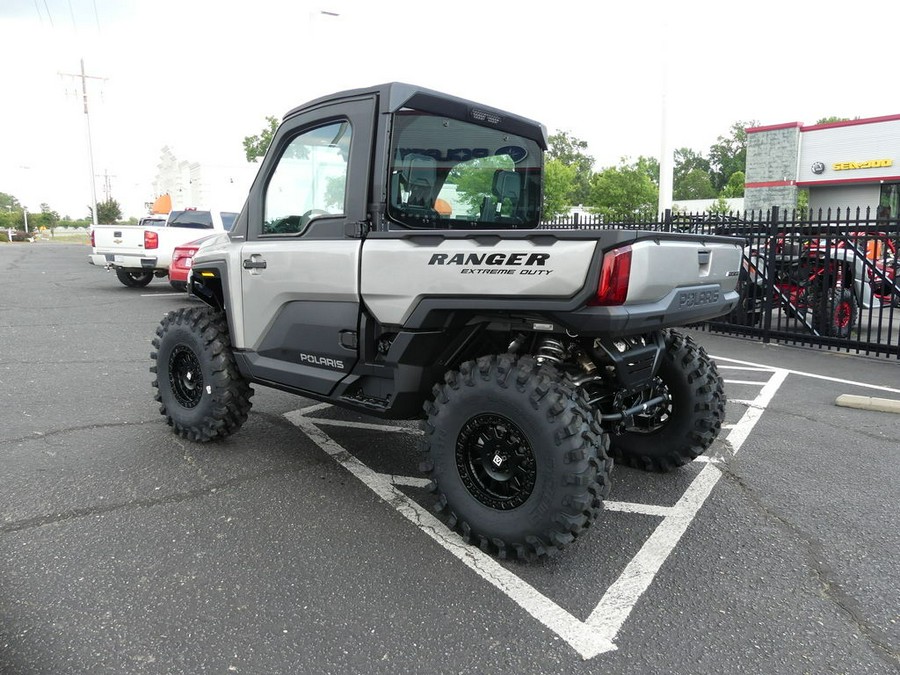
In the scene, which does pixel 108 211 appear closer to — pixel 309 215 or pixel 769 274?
pixel 769 274

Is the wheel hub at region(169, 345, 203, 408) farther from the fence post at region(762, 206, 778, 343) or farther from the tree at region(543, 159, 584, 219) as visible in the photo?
the tree at region(543, 159, 584, 219)

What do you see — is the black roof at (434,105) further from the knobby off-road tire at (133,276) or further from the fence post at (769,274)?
the knobby off-road tire at (133,276)

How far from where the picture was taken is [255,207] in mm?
4098

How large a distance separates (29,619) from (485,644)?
1.83m

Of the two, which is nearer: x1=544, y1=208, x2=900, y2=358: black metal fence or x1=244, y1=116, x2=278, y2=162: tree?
x1=544, y1=208, x2=900, y2=358: black metal fence

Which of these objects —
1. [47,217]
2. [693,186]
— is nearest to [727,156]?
[693,186]

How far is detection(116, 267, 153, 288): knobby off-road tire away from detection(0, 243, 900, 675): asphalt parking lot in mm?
11629

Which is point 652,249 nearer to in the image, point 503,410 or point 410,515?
point 503,410

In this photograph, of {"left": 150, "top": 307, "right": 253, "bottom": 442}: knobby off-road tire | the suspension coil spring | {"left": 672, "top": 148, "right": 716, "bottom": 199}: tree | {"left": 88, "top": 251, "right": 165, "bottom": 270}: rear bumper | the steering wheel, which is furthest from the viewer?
{"left": 672, "top": 148, "right": 716, "bottom": 199}: tree

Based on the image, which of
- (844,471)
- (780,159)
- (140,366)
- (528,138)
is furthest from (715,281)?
(780,159)

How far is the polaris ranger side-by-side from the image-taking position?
9.14 feet

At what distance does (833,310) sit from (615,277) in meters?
8.12


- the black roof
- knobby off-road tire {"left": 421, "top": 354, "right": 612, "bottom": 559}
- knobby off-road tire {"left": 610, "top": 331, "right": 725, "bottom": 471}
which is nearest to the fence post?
knobby off-road tire {"left": 610, "top": 331, "right": 725, "bottom": 471}

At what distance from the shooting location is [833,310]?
30.0 feet
